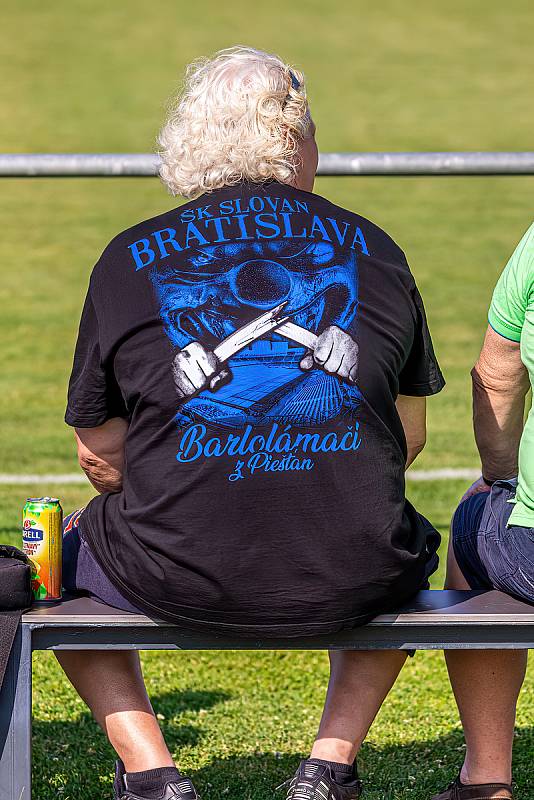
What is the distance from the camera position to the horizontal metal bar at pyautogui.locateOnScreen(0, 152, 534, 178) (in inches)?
161

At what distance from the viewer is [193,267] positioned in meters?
2.54

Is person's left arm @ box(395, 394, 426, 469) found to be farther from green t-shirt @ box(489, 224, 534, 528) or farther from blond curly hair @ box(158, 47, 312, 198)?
blond curly hair @ box(158, 47, 312, 198)

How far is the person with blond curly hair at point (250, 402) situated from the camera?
98.1 inches

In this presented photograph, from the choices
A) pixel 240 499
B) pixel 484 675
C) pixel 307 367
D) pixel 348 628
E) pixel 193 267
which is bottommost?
pixel 484 675

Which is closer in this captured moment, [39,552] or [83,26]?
[39,552]

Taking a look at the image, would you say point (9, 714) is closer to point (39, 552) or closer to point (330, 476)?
point (39, 552)

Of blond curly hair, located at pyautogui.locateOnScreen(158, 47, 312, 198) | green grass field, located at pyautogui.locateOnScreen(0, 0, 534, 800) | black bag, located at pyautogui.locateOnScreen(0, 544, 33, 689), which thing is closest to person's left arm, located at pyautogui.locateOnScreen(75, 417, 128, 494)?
black bag, located at pyautogui.locateOnScreen(0, 544, 33, 689)

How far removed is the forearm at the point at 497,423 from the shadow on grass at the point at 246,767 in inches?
35.6

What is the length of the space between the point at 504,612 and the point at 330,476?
51 centimetres

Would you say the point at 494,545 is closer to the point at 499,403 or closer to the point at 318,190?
the point at 499,403

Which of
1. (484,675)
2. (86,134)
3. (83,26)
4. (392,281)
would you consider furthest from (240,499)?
(83,26)

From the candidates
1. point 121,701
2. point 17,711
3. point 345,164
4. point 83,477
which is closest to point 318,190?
point 83,477

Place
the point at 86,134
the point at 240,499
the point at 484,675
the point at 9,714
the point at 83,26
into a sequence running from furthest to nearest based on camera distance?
the point at 83,26 < the point at 86,134 < the point at 484,675 < the point at 9,714 < the point at 240,499

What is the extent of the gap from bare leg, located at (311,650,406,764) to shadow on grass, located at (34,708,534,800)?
589 mm
